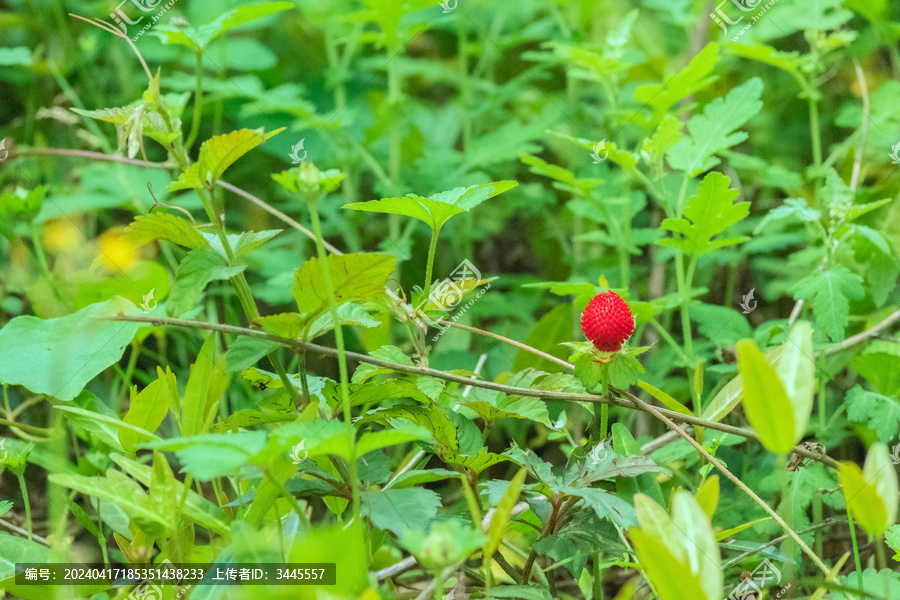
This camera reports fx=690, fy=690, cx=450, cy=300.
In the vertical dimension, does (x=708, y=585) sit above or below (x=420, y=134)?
below

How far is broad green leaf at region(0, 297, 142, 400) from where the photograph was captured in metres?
0.91

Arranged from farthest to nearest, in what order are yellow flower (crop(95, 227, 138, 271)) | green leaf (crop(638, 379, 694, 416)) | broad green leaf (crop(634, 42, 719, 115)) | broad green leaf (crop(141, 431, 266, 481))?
yellow flower (crop(95, 227, 138, 271)) → broad green leaf (crop(634, 42, 719, 115)) → green leaf (crop(638, 379, 694, 416)) → broad green leaf (crop(141, 431, 266, 481))

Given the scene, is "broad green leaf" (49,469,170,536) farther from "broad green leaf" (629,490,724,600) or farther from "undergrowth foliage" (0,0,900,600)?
"broad green leaf" (629,490,724,600)

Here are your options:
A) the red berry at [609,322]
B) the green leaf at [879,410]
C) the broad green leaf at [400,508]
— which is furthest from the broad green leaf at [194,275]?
the green leaf at [879,410]

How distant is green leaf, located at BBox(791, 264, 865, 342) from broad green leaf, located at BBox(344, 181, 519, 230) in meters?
0.55

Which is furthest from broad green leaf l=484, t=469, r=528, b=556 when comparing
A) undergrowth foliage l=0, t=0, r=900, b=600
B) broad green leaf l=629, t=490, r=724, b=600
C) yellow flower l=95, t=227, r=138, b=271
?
yellow flower l=95, t=227, r=138, b=271

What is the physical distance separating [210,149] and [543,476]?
19.9 inches

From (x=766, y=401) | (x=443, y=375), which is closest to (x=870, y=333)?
(x=766, y=401)

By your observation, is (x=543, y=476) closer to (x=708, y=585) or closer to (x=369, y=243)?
(x=708, y=585)

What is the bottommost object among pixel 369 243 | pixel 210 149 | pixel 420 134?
pixel 369 243

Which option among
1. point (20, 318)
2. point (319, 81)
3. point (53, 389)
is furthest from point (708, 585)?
point (319, 81)

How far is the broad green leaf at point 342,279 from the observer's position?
0.71 metres

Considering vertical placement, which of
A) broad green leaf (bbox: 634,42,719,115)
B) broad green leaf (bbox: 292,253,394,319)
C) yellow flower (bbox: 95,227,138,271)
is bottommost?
yellow flower (bbox: 95,227,138,271)

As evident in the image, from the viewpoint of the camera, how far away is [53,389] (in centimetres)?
91
